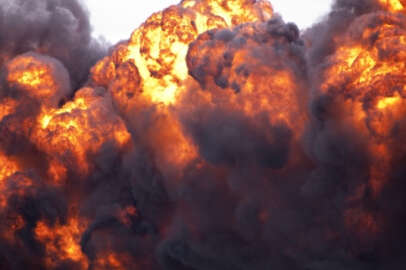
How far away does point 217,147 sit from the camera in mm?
16250

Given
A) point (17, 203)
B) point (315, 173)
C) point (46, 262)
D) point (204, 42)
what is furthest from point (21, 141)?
point (315, 173)

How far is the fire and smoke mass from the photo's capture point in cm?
1453

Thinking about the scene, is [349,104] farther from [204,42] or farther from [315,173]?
[204,42]

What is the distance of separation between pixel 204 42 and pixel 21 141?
9448 mm

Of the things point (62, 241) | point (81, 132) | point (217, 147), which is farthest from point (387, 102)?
point (62, 241)

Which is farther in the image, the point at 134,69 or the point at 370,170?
the point at 134,69

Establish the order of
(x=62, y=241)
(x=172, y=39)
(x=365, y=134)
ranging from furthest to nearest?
(x=62, y=241)
(x=172, y=39)
(x=365, y=134)

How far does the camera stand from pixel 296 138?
634 inches

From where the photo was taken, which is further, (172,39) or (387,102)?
(172,39)

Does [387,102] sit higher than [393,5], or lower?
lower

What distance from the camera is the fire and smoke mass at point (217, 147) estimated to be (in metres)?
14.5

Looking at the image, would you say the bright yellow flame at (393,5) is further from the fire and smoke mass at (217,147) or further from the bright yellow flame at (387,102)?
the bright yellow flame at (387,102)

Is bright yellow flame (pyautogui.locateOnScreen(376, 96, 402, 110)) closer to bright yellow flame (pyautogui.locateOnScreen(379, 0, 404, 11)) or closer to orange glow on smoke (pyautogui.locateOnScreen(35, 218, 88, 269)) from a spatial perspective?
bright yellow flame (pyautogui.locateOnScreen(379, 0, 404, 11))

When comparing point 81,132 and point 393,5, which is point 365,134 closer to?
point 393,5
